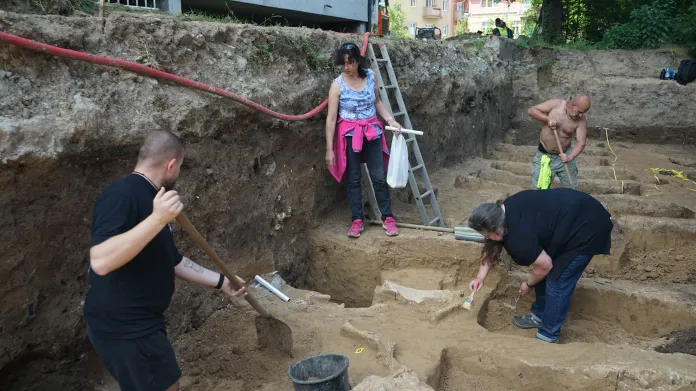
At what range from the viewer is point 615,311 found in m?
5.01

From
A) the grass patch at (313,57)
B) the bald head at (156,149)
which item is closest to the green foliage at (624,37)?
the grass patch at (313,57)

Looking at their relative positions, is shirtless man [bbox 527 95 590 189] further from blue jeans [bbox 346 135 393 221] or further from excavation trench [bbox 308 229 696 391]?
blue jeans [bbox 346 135 393 221]

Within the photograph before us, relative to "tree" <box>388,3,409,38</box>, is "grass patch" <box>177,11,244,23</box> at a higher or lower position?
lower

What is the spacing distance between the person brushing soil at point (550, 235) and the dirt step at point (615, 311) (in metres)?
0.67

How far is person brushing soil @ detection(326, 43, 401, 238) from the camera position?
5246 millimetres

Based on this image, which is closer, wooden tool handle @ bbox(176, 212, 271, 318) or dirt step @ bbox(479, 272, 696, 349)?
wooden tool handle @ bbox(176, 212, 271, 318)

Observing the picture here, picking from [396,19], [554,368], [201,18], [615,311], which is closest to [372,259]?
[554,368]

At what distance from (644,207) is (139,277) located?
246 inches

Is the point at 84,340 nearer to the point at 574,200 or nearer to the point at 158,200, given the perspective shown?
the point at 158,200

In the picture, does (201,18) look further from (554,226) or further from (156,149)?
(554,226)

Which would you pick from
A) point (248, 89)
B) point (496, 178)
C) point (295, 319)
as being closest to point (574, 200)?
Answer: point (295, 319)

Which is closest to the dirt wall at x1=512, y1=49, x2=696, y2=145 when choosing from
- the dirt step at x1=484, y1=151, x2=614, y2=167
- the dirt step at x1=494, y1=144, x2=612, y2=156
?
the dirt step at x1=494, y1=144, x2=612, y2=156

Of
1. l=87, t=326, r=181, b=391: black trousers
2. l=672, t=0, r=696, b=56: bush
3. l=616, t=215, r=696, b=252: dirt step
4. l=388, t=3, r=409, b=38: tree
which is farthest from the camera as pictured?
l=388, t=3, r=409, b=38: tree

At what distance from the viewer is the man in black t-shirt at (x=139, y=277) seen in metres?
2.29
